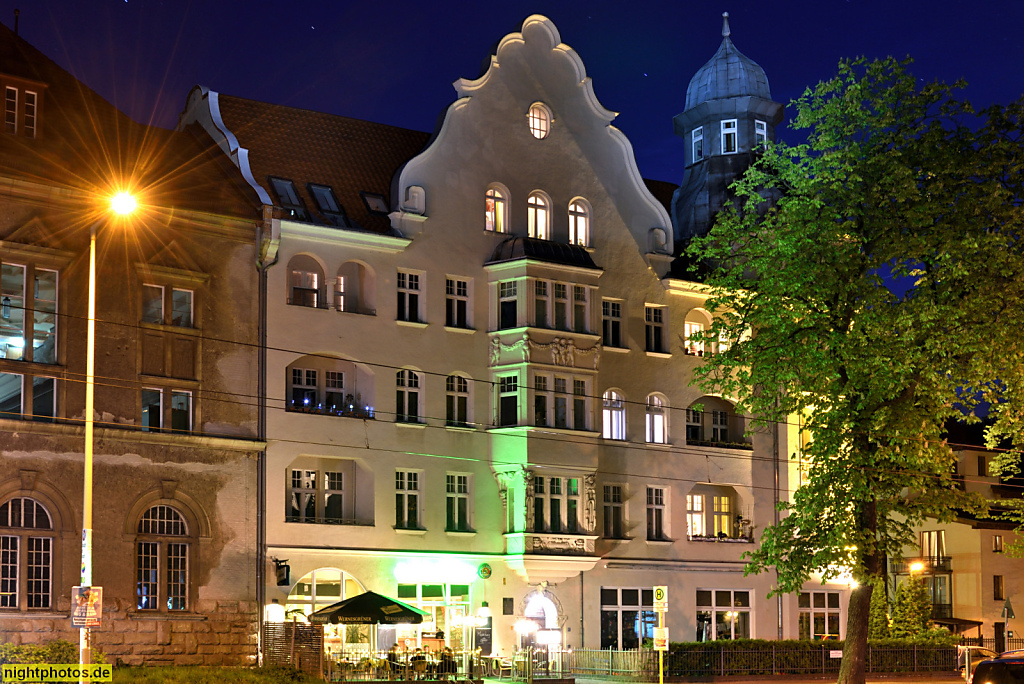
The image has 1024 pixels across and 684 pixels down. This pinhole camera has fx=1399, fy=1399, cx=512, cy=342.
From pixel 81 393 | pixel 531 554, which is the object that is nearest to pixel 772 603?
pixel 531 554

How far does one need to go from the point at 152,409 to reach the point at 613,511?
19090 millimetres

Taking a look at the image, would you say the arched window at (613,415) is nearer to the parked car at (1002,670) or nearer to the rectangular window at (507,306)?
the rectangular window at (507,306)

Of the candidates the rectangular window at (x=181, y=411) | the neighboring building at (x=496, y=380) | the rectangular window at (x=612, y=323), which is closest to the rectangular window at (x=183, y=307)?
the rectangular window at (x=181, y=411)

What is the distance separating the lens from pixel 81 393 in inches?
1624

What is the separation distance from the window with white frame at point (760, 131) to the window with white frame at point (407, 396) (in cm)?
2220

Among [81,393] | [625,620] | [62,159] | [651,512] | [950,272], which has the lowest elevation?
[625,620]

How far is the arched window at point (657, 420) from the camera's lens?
55438 mm

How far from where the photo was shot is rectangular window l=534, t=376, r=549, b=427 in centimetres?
5078

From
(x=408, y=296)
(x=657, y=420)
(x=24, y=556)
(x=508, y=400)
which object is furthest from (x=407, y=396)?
(x=24, y=556)

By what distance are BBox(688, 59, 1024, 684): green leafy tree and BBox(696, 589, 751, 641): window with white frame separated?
13.8m

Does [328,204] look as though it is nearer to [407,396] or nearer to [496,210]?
[496,210]

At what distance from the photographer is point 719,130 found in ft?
207

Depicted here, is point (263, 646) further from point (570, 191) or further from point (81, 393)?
point (570, 191)

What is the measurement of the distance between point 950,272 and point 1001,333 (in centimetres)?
219
